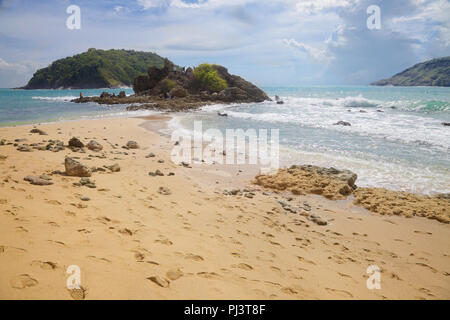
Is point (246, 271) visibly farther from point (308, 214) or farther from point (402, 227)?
point (402, 227)

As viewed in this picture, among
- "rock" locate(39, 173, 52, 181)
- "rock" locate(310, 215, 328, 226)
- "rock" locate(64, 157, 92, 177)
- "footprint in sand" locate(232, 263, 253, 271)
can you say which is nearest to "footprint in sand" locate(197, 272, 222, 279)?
"footprint in sand" locate(232, 263, 253, 271)

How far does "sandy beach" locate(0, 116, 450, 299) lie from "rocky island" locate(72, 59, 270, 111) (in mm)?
37856

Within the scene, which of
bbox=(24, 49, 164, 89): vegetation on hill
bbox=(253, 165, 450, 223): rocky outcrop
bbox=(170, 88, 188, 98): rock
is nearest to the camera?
bbox=(253, 165, 450, 223): rocky outcrop

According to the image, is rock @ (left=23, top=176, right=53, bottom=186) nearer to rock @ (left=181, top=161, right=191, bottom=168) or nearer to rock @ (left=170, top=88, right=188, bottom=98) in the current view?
rock @ (left=181, top=161, right=191, bottom=168)

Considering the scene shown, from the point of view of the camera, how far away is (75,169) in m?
5.97

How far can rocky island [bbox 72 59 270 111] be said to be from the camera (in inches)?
1772

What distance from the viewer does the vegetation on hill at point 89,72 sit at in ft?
418

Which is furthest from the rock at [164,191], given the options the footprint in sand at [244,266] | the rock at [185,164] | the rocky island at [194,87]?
the rocky island at [194,87]

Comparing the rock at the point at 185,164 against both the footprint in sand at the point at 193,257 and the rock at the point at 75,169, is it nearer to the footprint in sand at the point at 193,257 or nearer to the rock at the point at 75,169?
the rock at the point at 75,169

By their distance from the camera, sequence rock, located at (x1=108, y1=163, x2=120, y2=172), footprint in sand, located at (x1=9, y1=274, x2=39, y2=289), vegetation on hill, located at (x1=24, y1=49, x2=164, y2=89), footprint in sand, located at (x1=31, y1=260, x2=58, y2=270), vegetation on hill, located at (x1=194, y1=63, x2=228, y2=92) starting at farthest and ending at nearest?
1. vegetation on hill, located at (x1=24, y1=49, x2=164, y2=89)
2. vegetation on hill, located at (x1=194, y1=63, x2=228, y2=92)
3. rock, located at (x1=108, y1=163, x2=120, y2=172)
4. footprint in sand, located at (x1=31, y1=260, x2=58, y2=270)
5. footprint in sand, located at (x1=9, y1=274, x2=39, y2=289)

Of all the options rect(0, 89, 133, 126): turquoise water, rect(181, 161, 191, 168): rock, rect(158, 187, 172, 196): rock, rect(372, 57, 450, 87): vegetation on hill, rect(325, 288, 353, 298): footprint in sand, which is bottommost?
rect(325, 288, 353, 298): footprint in sand

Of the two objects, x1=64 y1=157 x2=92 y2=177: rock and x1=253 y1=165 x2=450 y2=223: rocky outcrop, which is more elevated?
x1=64 y1=157 x2=92 y2=177: rock

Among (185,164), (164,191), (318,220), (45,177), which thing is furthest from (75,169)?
(318,220)

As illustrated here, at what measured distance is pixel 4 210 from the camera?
357cm
